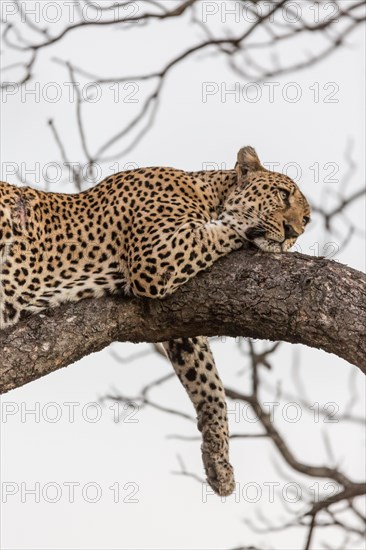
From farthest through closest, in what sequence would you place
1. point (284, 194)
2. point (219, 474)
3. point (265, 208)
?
point (219, 474) → point (284, 194) → point (265, 208)

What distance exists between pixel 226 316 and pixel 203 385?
6.10 feet

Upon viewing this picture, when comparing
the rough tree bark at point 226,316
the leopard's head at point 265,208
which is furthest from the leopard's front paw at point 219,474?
the leopard's head at point 265,208

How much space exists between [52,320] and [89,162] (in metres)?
2.52

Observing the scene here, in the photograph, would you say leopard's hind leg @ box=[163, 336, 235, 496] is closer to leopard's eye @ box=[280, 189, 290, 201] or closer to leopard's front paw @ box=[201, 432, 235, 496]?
leopard's front paw @ box=[201, 432, 235, 496]

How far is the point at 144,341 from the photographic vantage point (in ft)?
28.4

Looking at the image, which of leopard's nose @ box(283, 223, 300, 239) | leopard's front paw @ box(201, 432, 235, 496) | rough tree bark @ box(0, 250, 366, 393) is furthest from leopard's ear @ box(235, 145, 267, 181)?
leopard's front paw @ box(201, 432, 235, 496)

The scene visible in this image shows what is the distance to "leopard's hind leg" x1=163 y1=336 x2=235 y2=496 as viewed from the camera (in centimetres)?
969

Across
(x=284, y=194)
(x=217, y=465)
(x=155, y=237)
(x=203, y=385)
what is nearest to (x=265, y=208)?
(x=284, y=194)

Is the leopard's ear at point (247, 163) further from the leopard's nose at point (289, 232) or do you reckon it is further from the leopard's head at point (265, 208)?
the leopard's nose at point (289, 232)

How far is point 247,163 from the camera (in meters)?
9.80

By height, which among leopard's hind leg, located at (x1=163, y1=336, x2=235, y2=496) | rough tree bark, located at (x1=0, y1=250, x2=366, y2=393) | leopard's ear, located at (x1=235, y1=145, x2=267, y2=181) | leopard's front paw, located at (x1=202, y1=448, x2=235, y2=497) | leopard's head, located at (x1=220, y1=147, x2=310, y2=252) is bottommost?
leopard's front paw, located at (x1=202, y1=448, x2=235, y2=497)

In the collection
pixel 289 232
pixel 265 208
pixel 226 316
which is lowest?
pixel 226 316

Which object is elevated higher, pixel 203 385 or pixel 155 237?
pixel 155 237

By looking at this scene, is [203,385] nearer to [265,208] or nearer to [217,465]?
[217,465]
